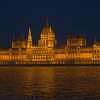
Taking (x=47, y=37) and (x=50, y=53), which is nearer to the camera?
(x=50, y=53)

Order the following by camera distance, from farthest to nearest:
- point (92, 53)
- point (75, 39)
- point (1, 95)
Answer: point (75, 39) → point (92, 53) → point (1, 95)

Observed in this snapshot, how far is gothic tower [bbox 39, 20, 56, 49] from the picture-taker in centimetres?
13081

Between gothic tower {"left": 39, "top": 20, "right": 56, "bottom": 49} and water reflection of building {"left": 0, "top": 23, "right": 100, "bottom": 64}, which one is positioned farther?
gothic tower {"left": 39, "top": 20, "right": 56, "bottom": 49}

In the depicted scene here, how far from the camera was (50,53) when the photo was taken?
413 ft

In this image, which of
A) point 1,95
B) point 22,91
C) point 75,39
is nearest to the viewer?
point 1,95

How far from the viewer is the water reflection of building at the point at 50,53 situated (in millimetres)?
123312

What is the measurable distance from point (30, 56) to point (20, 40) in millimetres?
11789

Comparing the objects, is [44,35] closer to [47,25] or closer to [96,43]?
[47,25]

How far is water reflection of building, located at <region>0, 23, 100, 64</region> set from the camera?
12331 centimetres

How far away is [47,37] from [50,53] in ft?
28.3

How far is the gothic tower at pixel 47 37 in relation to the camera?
13081 cm

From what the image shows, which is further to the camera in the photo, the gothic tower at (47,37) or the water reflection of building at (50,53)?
the gothic tower at (47,37)

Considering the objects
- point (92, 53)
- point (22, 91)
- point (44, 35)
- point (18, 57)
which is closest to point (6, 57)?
point (18, 57)

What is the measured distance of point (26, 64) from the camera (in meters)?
124
